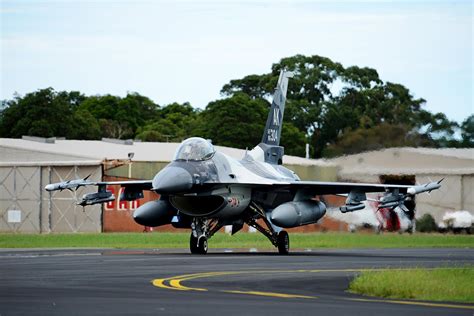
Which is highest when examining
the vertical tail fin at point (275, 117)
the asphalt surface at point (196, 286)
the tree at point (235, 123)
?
the tree at point (235, 123)

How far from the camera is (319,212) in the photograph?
35719mm

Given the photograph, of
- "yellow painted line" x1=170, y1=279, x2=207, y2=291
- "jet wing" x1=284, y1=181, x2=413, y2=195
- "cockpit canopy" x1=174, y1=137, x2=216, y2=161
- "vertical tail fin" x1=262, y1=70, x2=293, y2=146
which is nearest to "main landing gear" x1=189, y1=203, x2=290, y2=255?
"jet wing" x1=284, y1=181, x2=413, y2=195

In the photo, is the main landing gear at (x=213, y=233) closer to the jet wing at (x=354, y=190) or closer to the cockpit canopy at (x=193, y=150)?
the jet wing at (x=354, y=190)

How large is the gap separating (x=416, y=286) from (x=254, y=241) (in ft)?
91.0

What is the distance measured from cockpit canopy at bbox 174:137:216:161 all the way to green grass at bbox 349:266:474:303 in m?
13.3

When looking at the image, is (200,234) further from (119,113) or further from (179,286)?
(119,113)

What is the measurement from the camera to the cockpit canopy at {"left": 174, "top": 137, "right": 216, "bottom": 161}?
109 ft

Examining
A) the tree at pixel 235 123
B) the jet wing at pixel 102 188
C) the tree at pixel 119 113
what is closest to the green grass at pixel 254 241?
the jet wing at pixel 102 188

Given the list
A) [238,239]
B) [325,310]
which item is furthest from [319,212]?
[325,310]

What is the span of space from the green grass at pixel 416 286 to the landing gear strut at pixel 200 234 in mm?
13867

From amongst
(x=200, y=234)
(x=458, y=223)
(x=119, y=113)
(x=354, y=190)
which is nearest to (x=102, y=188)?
(x=200, y=234)

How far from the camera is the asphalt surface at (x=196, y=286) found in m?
15.3

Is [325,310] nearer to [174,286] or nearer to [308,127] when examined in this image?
[174,286]

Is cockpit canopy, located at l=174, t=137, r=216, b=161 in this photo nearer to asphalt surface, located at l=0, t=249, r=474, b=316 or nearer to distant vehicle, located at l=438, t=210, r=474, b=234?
asphalt surface, located at l=0, t=249, r=474, b=316
